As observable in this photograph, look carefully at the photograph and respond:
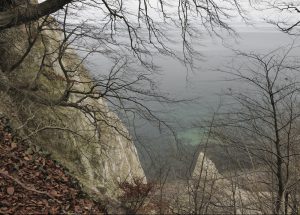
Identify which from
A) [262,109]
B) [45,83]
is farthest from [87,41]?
[262,109]

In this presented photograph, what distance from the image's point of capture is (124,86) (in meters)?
10.9

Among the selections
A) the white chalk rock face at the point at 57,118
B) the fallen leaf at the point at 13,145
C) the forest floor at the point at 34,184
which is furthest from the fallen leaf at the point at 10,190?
the white chalk rock face at the point at 57,118

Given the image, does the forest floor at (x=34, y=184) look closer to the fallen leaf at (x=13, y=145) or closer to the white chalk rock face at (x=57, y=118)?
the fallen leaf at (x=13, y=145)

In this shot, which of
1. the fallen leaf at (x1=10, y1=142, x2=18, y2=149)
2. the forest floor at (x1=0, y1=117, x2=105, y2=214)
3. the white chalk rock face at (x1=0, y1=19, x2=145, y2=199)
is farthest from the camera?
the white chalk rock face at (x1=0, y1=19, x2=145, y2=199)

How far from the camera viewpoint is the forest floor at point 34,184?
22.6ft

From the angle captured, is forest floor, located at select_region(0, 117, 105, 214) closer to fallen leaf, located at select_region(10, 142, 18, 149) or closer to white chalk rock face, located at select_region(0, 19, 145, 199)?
fallen leaf, located at select_region(10, 142, 18, 149)

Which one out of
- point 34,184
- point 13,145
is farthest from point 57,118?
point 34,184

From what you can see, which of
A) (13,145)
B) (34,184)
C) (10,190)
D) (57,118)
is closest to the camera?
(10,190)

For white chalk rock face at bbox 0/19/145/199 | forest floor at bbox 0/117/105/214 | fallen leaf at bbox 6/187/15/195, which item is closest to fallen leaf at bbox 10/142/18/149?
forest floor at bbox 0/117/105/214

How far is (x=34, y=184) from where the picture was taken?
7742mm

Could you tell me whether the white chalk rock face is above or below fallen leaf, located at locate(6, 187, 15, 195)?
above

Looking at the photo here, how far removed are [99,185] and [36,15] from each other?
19.6 feet

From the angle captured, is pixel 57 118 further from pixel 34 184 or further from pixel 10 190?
pixel 10 190

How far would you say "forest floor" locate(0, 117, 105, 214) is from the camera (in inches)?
271
